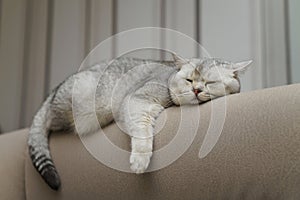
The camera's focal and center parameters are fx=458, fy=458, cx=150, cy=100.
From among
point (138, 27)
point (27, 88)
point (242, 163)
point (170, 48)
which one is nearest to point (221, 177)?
point (242, 163)

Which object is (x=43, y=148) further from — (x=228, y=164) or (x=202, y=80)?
(x=228, y=164)

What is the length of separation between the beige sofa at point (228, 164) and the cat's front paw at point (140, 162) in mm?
20

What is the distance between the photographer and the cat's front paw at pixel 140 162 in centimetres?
99

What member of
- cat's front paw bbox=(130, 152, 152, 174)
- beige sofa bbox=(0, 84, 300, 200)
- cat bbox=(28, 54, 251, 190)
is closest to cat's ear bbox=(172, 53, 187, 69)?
A: cat bbox=(28, 54, 251, 190)

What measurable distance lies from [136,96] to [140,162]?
233mm

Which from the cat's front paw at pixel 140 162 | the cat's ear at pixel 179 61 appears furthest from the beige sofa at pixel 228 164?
the cat's ear at pixel 179 61

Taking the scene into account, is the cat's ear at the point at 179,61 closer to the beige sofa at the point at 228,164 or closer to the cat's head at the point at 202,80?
the cat's head at the point at 202,80

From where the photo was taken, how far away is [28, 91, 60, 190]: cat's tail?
119 cm

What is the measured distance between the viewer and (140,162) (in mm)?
993

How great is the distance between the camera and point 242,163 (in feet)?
2.75

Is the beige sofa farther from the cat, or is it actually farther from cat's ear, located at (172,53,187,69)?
cat's ear, located at (172,53,187,69)

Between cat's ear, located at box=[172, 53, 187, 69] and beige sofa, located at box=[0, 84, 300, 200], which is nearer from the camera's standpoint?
beige sofa, located at box=[0, 84, 300, 200]

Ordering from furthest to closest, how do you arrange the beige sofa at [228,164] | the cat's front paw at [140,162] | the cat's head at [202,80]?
the cat's head at [202,80], the cat's front paw at [140,162], the beige sofa at [228,164]

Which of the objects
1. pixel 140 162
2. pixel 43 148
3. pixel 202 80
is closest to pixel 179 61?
pixel 202 80
